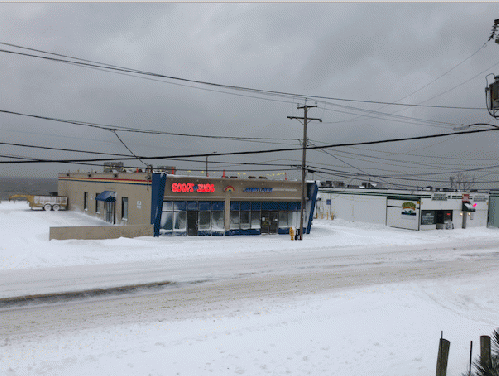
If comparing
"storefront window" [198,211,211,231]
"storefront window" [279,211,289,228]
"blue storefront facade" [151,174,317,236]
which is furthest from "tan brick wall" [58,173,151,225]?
"storefront window" [279,211,289,228]

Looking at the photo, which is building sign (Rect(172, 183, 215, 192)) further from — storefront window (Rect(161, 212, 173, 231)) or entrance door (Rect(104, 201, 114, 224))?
entrance door (Rect(104, 201, 114, 224))

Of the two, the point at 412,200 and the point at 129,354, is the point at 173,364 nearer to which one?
the point at 129,354

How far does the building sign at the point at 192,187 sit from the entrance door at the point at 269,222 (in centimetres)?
554

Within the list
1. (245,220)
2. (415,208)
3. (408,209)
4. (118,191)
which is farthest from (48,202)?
(415,208)

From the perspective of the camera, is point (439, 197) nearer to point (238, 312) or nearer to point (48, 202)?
point (238, 312)

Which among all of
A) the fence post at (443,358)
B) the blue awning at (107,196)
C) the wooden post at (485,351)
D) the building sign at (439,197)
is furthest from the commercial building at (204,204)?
the wooden post at (485,351)

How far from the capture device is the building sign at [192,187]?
26384mm

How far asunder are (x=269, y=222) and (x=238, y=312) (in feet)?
64.5

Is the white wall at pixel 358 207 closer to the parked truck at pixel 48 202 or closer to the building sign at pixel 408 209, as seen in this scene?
the building sign at pixel 408 209

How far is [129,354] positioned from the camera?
823 cm

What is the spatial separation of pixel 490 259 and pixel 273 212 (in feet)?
52.2

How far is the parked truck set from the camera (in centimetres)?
4356

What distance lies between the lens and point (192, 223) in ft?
90.7

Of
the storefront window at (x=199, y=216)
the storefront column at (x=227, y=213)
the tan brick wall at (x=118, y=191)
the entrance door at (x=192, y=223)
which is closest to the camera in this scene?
the storefront window at (x=199, y=216)
